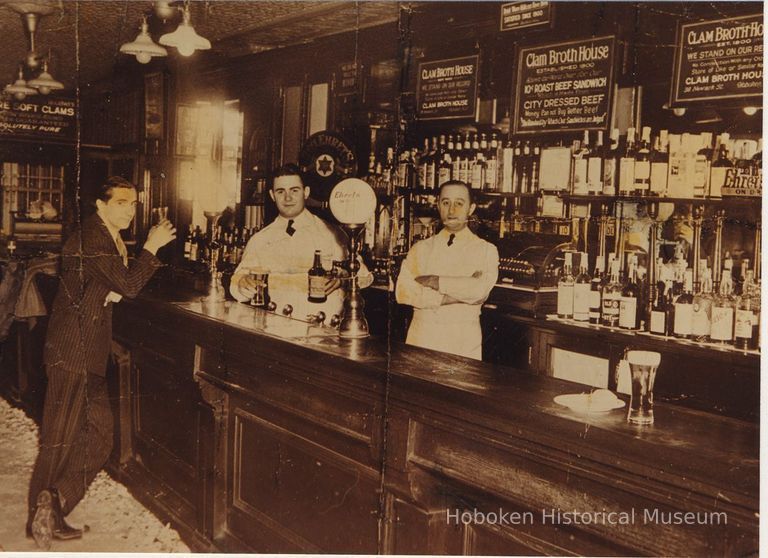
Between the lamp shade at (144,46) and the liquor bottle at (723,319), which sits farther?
the lamp shade at (144,46)

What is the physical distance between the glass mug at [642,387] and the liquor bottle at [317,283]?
1445 millimetres

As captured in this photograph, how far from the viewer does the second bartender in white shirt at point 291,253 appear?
333cm

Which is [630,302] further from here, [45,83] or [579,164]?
[45,83]

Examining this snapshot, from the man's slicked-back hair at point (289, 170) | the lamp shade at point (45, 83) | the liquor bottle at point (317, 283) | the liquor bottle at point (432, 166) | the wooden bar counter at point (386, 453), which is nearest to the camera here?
the wooden bar counter at point (386, 453)

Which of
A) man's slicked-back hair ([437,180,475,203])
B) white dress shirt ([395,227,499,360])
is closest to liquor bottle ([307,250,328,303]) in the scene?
white dress shirt ([395,227,499,360])

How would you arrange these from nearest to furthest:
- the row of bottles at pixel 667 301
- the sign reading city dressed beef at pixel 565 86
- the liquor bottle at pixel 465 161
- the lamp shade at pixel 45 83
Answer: the row of bottles at pixel 667 301, the sign reading city dressed beef at pixel 565 86, the lamp shade at pixel 45 83, the liquor bottle at pixel 465 161

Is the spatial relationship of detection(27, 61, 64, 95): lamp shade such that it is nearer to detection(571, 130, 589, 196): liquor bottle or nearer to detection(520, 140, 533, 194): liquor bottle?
detection(520, 140, 533, 194): liquor bottle

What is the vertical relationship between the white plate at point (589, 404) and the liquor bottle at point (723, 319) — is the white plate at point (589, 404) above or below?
below

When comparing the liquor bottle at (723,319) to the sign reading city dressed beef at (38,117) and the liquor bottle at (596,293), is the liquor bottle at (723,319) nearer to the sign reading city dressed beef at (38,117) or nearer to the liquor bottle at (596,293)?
the liquor bottle at (596,293)

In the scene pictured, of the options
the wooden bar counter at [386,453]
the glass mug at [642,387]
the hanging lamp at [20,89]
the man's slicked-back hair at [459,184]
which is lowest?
the wooden bar counter at [386,453]

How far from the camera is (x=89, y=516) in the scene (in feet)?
9.32

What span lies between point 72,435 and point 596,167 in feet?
8.00

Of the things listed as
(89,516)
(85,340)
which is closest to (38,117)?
(85,340)

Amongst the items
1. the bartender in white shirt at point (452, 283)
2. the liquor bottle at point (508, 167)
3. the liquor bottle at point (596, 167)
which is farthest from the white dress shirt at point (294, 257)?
the liquor bottle at point (596, 167)
